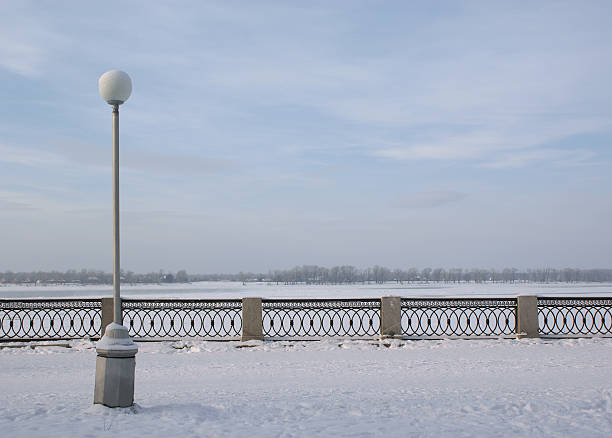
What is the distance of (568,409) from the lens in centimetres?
743

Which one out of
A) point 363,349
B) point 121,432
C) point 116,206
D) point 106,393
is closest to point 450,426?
point 121,432

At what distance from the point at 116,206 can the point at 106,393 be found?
2.39 meters

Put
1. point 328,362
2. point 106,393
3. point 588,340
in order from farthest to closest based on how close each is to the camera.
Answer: point 588,340
point 328,362
point 106,393

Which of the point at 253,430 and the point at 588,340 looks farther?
the point at 588,340

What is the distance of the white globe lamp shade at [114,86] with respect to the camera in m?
8.02

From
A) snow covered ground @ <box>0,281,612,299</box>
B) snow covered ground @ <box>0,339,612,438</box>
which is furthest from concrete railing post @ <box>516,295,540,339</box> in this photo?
snow covered ground @ <box>0,281,612,299</box>

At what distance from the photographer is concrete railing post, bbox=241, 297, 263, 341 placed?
1441 cm

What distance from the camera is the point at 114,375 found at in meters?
7.06

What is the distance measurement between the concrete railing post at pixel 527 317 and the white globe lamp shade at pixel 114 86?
434 inches

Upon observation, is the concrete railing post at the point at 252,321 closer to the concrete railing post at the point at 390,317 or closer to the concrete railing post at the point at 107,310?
the concrete railing post at the point at 390,317

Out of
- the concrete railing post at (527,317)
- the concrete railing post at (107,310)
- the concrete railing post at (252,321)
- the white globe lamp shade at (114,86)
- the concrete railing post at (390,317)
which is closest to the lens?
the white globe lamp shade at (114,86)

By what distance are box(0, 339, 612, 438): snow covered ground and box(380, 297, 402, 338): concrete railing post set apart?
1.60 ft

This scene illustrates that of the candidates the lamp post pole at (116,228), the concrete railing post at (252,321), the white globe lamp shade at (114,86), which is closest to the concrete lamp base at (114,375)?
the lamp post pole at (116,228)

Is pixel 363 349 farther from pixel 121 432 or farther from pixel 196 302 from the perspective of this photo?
pixel 121 432
